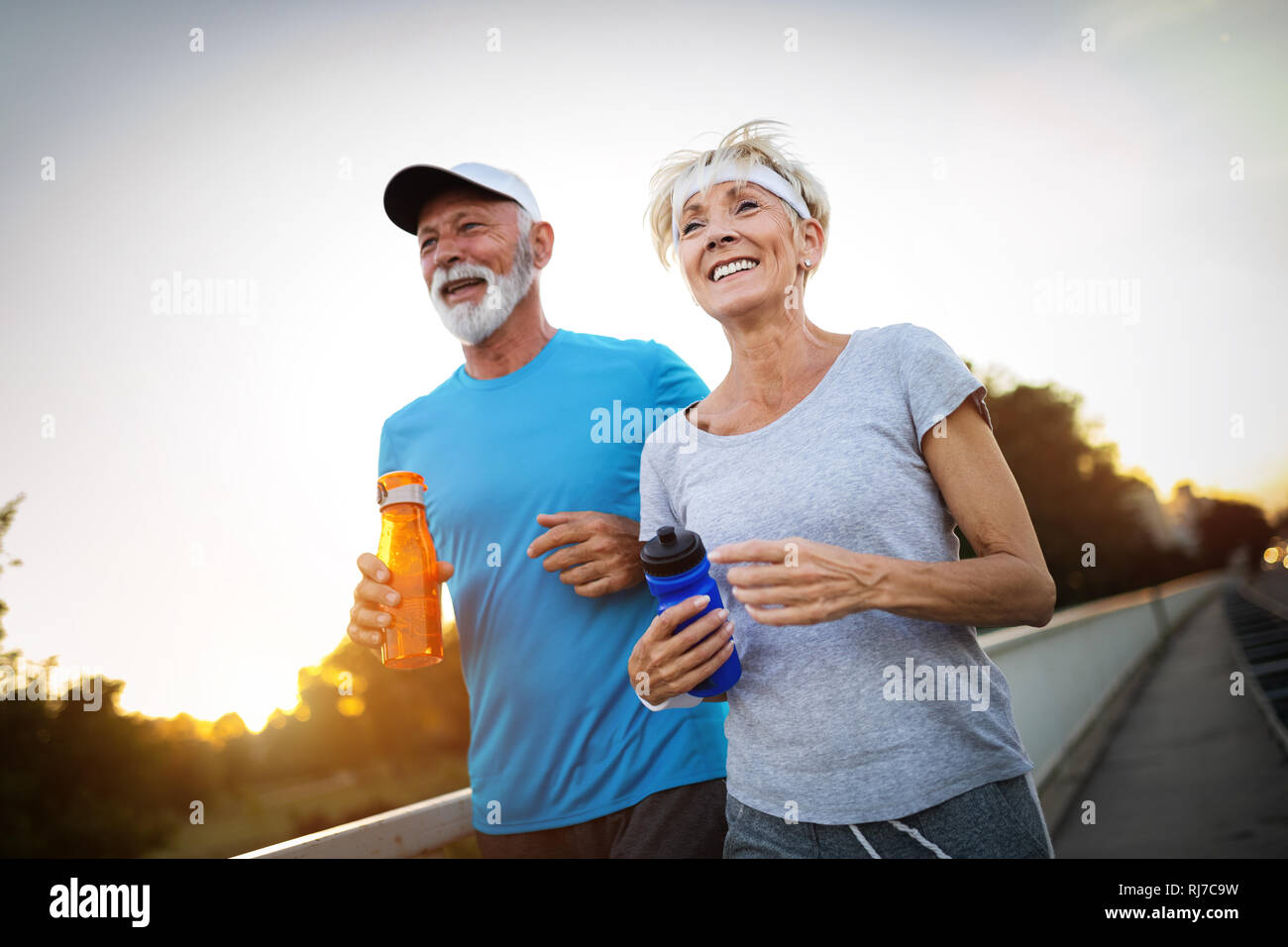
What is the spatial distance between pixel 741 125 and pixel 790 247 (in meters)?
0.31

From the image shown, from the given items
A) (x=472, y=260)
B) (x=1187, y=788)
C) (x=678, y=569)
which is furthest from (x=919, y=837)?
(x=1187, y=788)

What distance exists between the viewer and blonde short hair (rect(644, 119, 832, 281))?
1747mm

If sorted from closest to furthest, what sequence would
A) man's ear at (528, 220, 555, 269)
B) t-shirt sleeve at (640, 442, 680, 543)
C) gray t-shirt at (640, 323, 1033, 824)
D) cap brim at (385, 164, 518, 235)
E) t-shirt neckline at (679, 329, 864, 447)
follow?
gray t-shirt at (640, 323, 1033, 824) < t-shirt neckline at (679, 329, 864, 447) < t-shirt sleeve at (640, 442, 680, 543) < cap brim at (385, 164, 518, 235) < man's ear at (528, 220, 555, 269)

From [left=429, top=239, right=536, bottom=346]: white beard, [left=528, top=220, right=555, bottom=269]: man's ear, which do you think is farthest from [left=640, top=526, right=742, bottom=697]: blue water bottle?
[left=528, top=220, right=555, bottom=269]: man's ear

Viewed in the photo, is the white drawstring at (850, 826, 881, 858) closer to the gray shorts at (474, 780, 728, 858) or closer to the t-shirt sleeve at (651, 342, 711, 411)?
the gray shorts at (474, 780, 728, 858)

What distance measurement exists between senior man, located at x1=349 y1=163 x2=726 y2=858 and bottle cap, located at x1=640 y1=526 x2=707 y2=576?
0.53m

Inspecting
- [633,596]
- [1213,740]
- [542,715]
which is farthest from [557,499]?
[1213,740]

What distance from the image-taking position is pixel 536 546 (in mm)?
1886

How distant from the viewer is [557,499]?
2152 mm

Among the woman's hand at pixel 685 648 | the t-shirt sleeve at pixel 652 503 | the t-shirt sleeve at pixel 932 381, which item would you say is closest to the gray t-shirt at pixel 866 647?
the t-shirt sleeve at pixel 932 381

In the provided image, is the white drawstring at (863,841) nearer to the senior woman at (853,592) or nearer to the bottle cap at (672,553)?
the senior woman at (853,592)

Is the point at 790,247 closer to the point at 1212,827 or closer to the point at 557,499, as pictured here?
the point at 557,499
